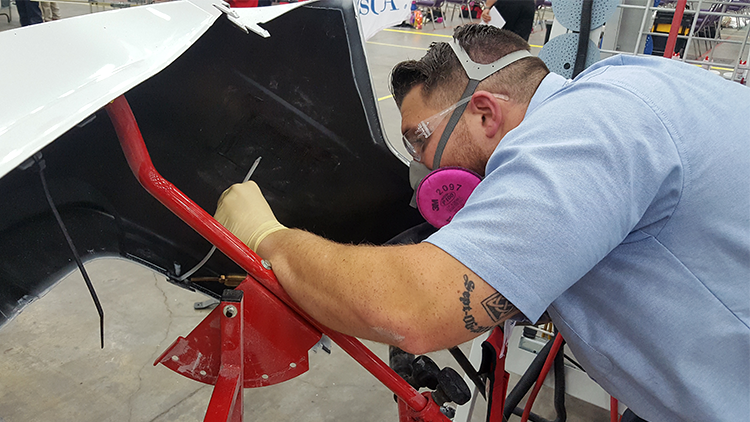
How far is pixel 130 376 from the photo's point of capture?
1.94 meters

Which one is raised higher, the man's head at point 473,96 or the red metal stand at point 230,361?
the man's head at point 473,96

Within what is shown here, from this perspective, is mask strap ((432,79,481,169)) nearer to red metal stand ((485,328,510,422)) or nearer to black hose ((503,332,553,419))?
red metal stand ((485,328,510,422))

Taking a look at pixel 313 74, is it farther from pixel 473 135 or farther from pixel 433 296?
pixel 433 296

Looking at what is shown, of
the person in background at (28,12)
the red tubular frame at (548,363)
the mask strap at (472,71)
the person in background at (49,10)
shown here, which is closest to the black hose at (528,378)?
the red tubular frame at (548,363)

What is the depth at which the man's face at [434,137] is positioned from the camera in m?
1.06

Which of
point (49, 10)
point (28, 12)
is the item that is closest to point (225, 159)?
point (28, 12)

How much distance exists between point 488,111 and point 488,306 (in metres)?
0.49

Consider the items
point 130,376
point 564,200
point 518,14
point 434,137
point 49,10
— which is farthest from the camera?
point 49,10

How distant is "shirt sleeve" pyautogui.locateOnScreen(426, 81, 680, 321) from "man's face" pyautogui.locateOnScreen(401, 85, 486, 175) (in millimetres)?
376

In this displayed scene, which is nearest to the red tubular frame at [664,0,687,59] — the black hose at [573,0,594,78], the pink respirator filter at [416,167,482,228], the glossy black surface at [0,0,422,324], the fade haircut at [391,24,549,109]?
the black hose at [573,0,594,78]

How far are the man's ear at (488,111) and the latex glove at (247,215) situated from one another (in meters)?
0.45

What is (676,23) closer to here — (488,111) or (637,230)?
(488,111)

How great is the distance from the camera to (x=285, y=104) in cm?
132

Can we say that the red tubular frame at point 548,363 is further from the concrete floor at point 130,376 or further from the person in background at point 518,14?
the person in background at point 518,14
